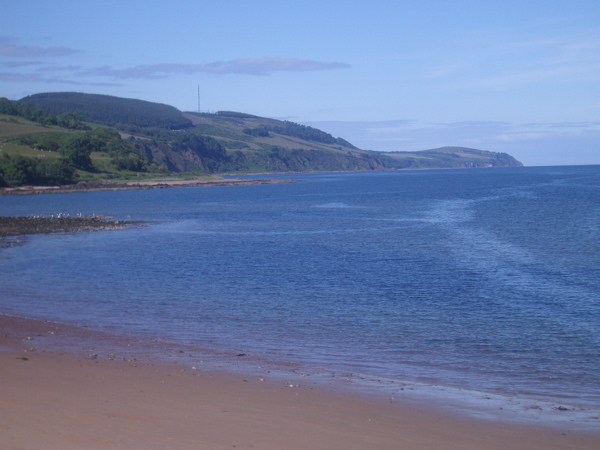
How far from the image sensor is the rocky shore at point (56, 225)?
41406 mm

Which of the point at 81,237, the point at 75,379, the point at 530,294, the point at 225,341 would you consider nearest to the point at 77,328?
the point at 225,341

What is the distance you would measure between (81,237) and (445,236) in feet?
73.6

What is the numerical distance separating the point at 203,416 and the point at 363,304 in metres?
10.4

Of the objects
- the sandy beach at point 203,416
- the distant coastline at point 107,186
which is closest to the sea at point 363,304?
the sandy beach at point 203,416

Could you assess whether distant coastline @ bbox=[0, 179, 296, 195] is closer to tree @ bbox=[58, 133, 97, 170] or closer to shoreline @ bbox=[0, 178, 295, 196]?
shoreline @ bbox=[0, 178, 295, 196]

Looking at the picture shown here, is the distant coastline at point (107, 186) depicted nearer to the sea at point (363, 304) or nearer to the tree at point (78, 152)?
the tree at point (78, 152)

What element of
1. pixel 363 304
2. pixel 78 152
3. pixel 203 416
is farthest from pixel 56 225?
pixel 78 152

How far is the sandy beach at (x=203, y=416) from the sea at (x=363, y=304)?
0.74 m

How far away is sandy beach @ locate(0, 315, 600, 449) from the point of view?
729 cm

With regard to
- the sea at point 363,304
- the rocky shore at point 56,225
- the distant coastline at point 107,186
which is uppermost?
the distant coastline at point 107,186

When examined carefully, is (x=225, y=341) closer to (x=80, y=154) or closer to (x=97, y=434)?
(x=97, y=434)

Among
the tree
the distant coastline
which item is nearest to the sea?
the distant coastline

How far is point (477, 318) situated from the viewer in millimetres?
16297

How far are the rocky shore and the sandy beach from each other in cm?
3275
